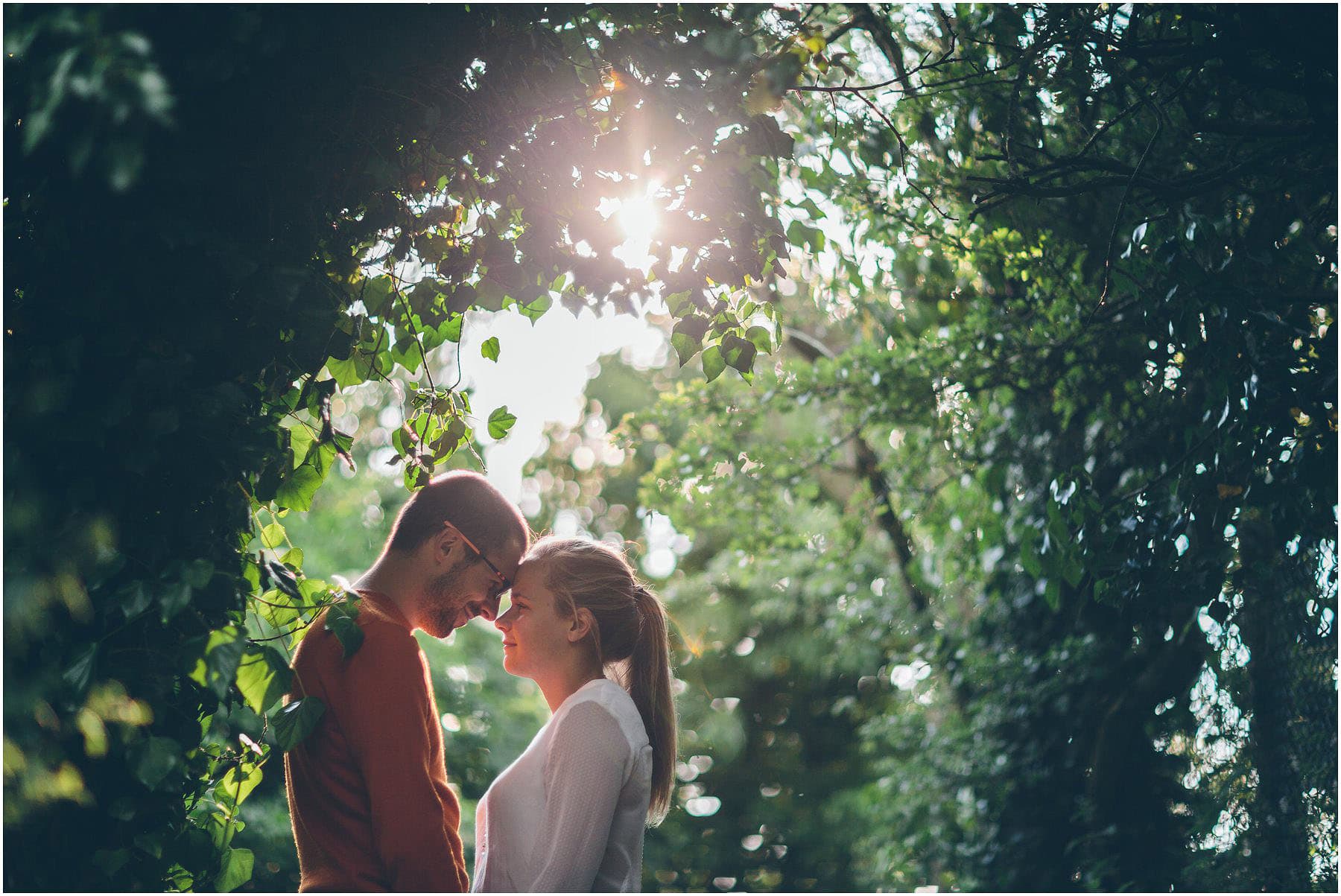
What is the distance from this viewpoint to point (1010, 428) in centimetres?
589

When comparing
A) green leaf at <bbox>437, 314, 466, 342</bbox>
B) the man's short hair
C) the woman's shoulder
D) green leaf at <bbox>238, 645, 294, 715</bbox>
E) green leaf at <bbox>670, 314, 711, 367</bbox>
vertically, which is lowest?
the woman's shoulder

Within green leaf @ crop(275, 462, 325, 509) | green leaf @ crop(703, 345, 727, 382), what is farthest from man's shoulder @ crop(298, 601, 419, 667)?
green leaf @ crop(703, 345, 727, 382)

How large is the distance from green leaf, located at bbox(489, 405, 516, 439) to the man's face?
275 mm

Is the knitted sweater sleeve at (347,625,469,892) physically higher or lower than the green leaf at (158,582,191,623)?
lower

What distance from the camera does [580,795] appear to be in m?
2.07

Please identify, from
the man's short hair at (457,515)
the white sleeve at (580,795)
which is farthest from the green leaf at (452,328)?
the white sleeve at (580,795)

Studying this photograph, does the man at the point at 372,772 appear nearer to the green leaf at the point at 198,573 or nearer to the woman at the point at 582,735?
the woman at the point at 582,735

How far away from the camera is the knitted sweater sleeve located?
192 centimetres

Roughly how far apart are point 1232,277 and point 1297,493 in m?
0.70

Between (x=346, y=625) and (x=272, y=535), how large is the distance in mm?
367

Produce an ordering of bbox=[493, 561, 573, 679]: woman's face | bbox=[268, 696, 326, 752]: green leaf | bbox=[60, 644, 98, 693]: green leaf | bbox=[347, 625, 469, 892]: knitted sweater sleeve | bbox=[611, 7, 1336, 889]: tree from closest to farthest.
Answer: bbox=[60, 644, 98, 693]: green leaf < bbox=[268, 696, 326, 752]: green leaf < bbox=[347, 625, 469, 892]: knitted sweater sleeve < bbox=[493, 561, 573, 679]: woman's face < bbox=[611, 7, 1336, 889]: tree

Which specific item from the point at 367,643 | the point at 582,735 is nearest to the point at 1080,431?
the point at 582,735

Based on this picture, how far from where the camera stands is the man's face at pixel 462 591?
226 centimetres

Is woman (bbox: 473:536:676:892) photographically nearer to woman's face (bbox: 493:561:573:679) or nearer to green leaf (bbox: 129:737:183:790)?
woman's face (bbox: 493:561:573:679)
